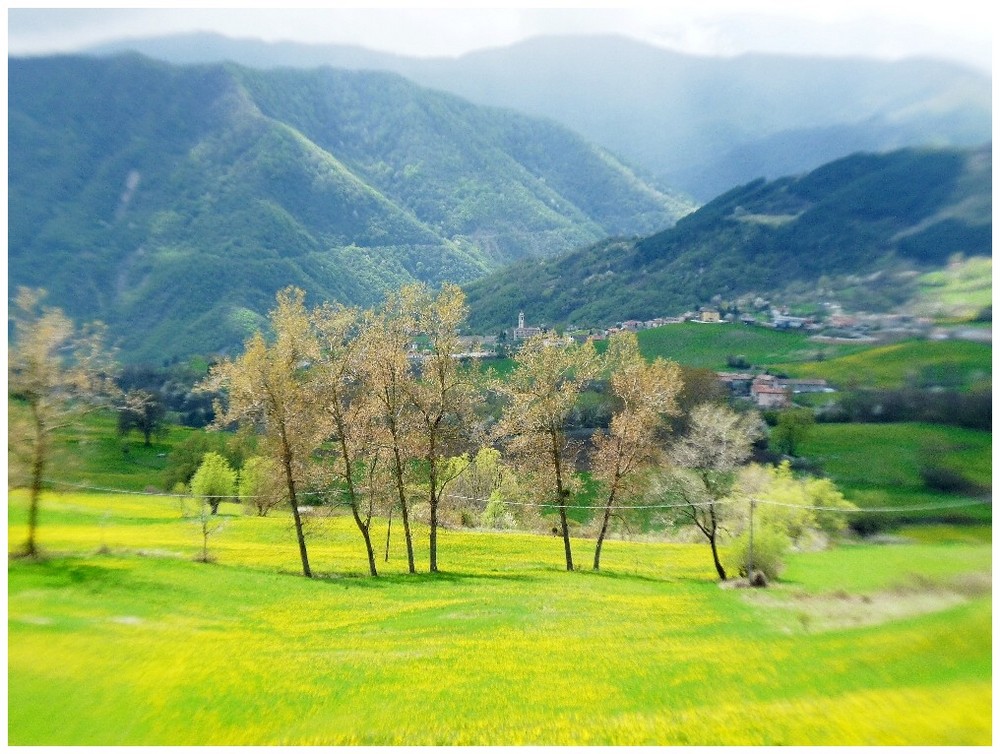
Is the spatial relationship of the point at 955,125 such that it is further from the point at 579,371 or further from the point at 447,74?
the point at 447,74

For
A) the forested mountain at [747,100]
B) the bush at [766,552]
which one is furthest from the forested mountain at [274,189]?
the bush at [766,552]

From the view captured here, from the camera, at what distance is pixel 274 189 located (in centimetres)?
10419

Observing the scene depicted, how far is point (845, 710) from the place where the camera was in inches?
344

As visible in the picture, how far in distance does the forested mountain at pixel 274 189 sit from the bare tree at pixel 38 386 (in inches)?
794

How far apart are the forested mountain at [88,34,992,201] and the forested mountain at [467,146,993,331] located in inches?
29.2

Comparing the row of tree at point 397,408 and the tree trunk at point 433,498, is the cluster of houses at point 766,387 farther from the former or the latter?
the tree trunk at point 433,498

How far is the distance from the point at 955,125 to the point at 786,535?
8.91m

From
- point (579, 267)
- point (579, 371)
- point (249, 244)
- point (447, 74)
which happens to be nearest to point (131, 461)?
point (579, 371)

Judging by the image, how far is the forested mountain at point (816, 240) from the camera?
45.7 ft

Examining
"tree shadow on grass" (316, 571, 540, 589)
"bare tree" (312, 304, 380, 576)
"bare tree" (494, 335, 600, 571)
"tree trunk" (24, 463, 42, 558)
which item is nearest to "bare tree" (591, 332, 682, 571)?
"bare tree" (494, 335, 600, 571)

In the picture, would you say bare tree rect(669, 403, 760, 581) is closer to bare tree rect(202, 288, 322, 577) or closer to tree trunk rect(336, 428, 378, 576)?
tree trunk rect(336, 428, 378, 576)

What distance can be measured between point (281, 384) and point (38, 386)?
15.3 feet

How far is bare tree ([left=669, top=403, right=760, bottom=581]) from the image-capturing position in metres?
16.7

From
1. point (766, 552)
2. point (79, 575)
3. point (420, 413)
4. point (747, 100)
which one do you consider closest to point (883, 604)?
point (766, 552)
